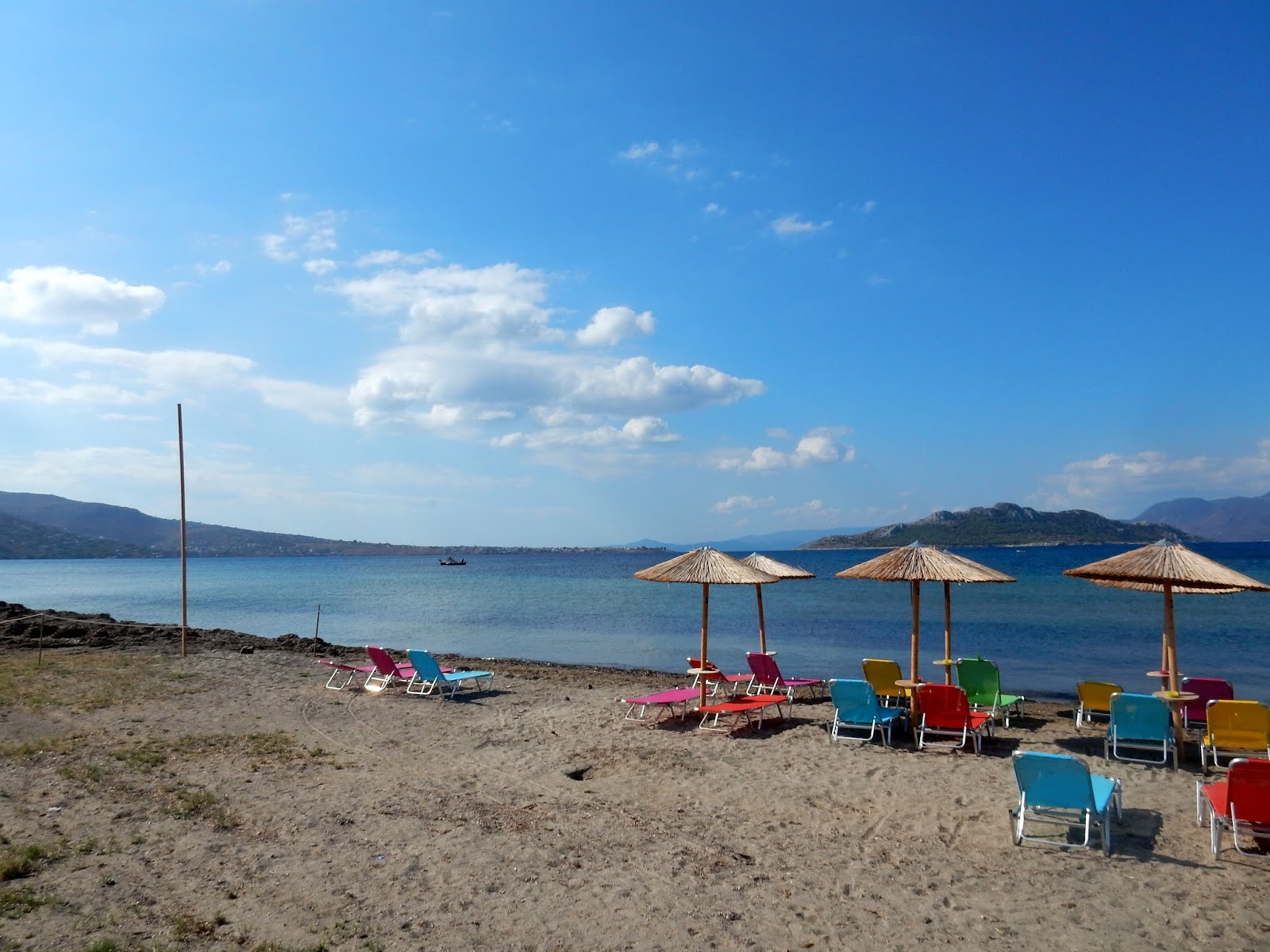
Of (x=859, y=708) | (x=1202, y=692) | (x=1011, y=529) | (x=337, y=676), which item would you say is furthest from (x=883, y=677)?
(x=1011, y=529)

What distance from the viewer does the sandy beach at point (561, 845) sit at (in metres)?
4.43

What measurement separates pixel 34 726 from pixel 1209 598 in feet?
142

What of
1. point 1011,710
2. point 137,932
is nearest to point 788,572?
point 1011,710

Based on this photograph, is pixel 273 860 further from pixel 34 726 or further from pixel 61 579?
pixel 61 579

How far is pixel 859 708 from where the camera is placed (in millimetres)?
9125

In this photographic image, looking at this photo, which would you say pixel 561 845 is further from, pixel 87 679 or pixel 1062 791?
pixel 87 679

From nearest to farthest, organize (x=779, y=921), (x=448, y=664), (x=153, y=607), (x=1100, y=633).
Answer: (x=779, y=921) < (x=448, y=664) < (x=1100, y=633) < (x=153, y=607)

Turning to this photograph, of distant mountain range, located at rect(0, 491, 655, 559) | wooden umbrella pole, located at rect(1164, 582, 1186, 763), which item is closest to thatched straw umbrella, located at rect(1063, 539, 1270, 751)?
wooden umbrella pole, located at rect(1164, 582, 1186, 763)

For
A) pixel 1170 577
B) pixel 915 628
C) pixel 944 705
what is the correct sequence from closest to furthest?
1. pixel 1170 577
2. pixel 944 705
3. pixel 915 628

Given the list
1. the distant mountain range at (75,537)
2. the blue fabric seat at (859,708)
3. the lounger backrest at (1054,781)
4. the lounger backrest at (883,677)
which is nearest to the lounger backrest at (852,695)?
the blue fabric seat at (859,708)

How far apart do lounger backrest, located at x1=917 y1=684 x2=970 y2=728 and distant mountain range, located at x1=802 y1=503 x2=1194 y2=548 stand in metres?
111

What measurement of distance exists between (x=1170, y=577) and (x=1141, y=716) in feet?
4.84

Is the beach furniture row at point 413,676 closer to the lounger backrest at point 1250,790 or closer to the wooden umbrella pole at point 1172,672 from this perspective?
the wooden umbrella pole at point 1172,672

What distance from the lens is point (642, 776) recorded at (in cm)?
786
